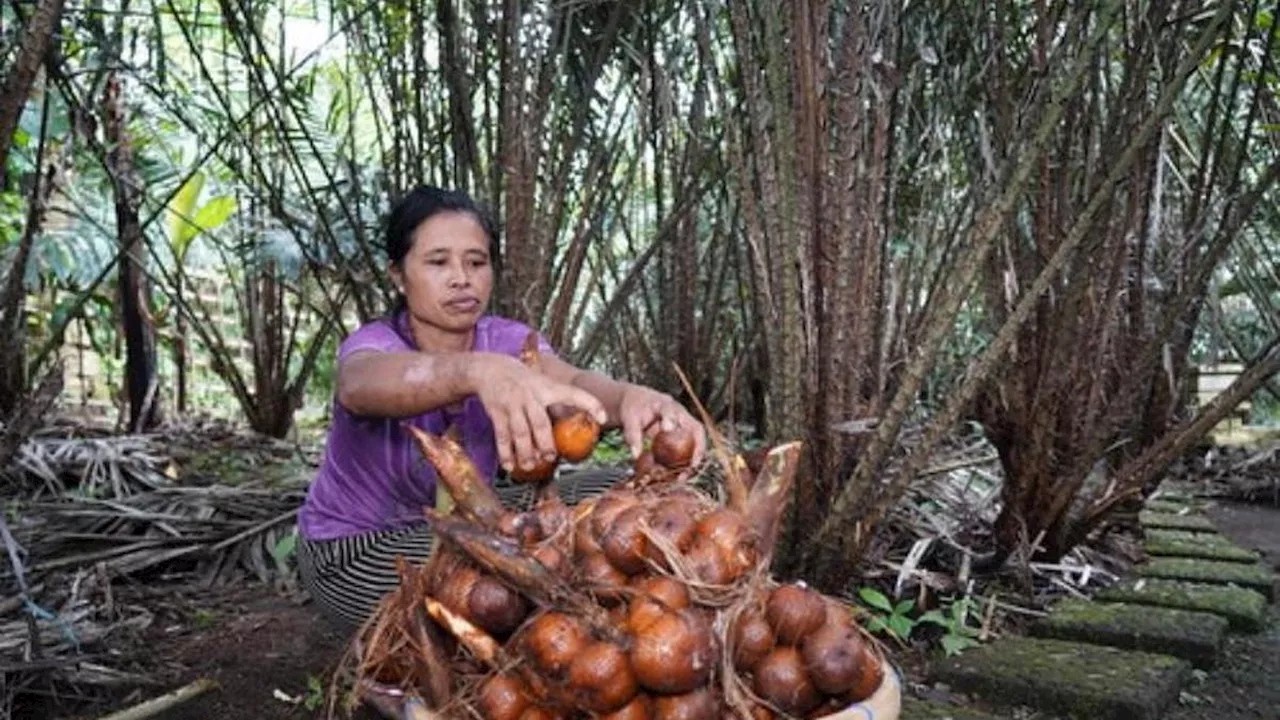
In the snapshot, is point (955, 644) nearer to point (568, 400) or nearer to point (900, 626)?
point (900, 626)

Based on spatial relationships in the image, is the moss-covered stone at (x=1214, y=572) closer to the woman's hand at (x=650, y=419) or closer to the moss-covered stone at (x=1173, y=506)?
the moss-covered stone at (x=1173, y=506)

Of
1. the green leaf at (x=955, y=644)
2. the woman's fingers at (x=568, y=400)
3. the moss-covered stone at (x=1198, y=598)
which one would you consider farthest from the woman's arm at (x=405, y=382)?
the moss-covered stone at (x=1198, y=598)

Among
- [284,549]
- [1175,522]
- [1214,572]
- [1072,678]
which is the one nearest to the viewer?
[1072,678]

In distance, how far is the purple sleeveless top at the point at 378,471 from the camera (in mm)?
1982

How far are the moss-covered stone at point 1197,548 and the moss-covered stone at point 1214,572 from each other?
2.1 inches

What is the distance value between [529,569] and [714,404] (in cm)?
358

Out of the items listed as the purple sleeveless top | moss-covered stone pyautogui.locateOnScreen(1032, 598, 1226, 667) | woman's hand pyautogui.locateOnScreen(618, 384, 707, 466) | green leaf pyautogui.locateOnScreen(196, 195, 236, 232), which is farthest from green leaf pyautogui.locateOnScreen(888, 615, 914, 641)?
green leaf pyautogui.locateOnScreen(196, 195, 236, 232)

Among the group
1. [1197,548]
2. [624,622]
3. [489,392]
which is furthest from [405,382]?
[1197,548]

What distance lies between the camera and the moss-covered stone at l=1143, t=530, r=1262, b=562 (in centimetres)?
291

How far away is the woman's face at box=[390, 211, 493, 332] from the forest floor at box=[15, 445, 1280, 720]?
2.20ft

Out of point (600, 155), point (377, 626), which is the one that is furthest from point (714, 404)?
point (377, 626)

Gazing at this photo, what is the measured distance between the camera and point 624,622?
3.38ft

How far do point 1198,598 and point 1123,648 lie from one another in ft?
1.37

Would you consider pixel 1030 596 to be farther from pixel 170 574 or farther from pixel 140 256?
pixel 140 256
